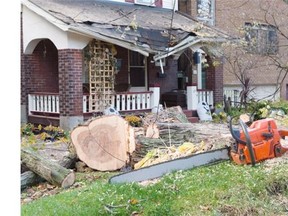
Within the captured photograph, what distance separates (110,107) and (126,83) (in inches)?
124

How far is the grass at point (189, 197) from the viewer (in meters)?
5.14

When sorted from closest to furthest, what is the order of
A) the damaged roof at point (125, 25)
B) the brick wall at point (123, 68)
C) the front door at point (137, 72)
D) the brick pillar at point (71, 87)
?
the damaged roof at point (125, 25) < the brick pillar at point (71, 87) < the brick wall at point (123, 68) < the front door at point (137, 72)

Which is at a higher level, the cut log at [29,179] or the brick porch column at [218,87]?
the brick porch column at [218,87]

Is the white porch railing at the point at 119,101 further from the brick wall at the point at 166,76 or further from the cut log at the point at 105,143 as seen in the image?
the cut log at the point at 105,143

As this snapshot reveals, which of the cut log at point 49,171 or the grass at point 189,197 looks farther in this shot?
the cut log at point 49,171

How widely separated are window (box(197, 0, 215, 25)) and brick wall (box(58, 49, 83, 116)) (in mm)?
7904

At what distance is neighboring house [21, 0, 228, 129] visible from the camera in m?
14.7

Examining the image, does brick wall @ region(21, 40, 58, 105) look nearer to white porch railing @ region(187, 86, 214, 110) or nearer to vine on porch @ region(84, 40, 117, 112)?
vine on porch @ region(84, 40, 117, 112)

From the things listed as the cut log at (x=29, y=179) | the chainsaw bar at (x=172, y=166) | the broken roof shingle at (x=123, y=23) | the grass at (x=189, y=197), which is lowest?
the cut log at (x=29, y=179)

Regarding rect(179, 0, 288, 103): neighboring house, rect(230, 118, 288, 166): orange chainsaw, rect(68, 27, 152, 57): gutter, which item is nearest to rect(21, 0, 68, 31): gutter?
rect(68, 27, 152, 57): gutter

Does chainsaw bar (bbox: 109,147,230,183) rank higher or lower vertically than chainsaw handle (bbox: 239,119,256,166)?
lower

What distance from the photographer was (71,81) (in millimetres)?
14680

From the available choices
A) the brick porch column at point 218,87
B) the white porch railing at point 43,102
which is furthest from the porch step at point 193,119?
the white porch railing at point 43,102

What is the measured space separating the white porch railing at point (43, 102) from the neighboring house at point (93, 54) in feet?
0.11
